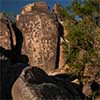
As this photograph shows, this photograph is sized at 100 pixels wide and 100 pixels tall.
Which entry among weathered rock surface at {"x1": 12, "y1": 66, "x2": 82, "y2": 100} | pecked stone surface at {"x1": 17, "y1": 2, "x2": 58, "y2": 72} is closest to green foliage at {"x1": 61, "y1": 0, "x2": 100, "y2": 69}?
weathered rock surface at {"x1": 12, "y1": 66, "x2": 82, "y2": 100}

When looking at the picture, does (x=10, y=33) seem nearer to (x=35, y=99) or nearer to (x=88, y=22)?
(x=88, y=22)

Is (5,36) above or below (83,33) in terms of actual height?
below

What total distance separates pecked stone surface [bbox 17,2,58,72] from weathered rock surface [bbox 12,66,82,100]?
1223cm

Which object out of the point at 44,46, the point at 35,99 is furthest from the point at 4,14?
the point at 35,99

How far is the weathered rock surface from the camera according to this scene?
1600 centimetres

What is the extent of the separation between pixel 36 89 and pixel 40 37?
15.1 m

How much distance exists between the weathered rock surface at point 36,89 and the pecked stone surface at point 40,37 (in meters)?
12.2

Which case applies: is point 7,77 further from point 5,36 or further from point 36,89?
point 5,36

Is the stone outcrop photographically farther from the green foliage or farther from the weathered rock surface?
the weathered rock surface

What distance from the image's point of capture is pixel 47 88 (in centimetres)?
1666

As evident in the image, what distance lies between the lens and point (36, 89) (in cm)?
1616

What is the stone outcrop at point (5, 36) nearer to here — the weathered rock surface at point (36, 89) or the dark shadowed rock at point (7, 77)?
the dark shadowed rock at point (7, 77)

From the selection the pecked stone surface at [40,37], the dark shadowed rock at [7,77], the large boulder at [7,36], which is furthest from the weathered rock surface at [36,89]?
the large boulder at [7,36]

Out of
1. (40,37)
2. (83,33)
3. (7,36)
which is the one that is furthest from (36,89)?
(7,36)
